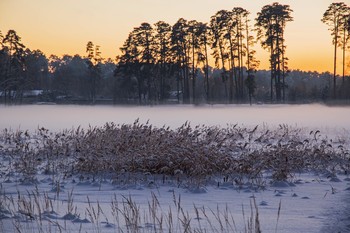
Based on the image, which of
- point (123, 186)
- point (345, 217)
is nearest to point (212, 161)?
point (123, 186)

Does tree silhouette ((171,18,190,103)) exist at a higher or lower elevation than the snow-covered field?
higher

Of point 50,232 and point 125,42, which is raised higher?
point 125,42

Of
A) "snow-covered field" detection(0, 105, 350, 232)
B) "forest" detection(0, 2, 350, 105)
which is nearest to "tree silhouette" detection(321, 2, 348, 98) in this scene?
"forest" detection(0, 2, 350, 105)

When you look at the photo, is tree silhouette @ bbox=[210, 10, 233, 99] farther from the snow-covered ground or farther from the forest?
the snow-covered ground

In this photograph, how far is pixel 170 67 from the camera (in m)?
46.2

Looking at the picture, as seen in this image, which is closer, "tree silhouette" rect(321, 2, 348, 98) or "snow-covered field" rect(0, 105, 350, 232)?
"snow-covered field" rect(0, 105, 350, 232)

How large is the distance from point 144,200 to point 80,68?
3381 inches

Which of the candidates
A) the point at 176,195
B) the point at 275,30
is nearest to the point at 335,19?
the point at 275,30

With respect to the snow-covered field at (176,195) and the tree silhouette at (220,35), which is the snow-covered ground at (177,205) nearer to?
the snow-covered field at (176,195)

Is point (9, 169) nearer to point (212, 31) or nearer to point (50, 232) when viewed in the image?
point (50, 232)

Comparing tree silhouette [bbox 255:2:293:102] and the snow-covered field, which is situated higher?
tree silhouette [bbox 255:2:293:102]

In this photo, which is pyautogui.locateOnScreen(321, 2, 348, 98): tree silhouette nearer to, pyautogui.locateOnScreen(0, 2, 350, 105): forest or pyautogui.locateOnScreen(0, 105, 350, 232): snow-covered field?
pyautogui.locateOnScreen(0, 2, 350, 105): forest

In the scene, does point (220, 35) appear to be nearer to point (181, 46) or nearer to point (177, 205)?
point (181, 46)

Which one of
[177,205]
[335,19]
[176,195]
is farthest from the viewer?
[335,19]
